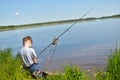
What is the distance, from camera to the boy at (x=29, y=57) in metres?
9.81

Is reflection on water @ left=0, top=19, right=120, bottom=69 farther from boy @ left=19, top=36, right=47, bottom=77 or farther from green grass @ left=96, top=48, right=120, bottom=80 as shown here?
boy @ left=19, top=36, right=47, bottom=77

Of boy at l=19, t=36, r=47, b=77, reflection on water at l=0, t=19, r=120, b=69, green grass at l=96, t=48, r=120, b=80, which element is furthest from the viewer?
reflection on water at l=0, t=19, r=120, b=69

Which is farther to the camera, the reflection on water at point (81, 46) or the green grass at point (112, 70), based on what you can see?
the reflection on water at point (81, 46)

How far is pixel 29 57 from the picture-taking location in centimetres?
988

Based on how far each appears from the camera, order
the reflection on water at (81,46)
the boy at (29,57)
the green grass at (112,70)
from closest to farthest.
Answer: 1. the green grass at (112,70)
2. the boy at (29,57)
3. the reflection on water at (81,46)

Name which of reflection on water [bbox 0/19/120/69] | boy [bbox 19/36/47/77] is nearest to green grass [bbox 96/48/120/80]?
reflection on water [bbox 0/19/120/69]

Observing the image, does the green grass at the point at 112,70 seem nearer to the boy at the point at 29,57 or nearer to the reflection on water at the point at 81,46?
the reflection on water at the point at 81,46

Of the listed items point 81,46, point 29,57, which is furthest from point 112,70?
point 81,46

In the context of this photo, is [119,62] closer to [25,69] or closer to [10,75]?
[10,75]

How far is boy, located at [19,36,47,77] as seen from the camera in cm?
981

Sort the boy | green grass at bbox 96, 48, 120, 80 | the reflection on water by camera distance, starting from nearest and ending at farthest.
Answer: green grass at bbox 96, 48, 120, 80, the boy, the reflection on water

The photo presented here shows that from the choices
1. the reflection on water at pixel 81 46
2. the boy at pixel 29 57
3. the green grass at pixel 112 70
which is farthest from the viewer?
the reflection on water at pixel 81 46

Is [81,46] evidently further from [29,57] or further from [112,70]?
[112,70]

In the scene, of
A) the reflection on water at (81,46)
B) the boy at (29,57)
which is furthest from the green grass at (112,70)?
the boy at (29,57)
